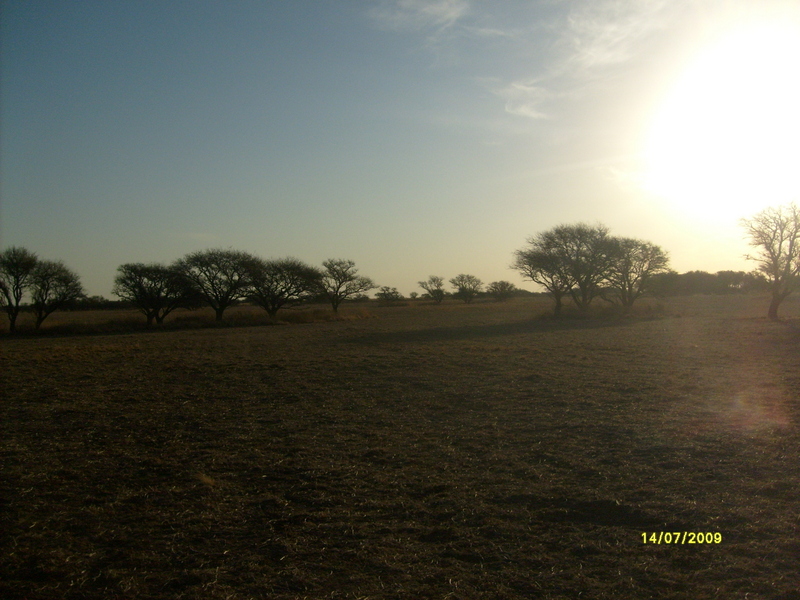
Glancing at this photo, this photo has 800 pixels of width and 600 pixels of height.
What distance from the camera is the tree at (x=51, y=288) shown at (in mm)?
39062

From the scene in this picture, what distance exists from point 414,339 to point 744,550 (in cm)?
2190

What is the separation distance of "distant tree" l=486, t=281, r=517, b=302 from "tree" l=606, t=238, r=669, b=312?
52.8 m

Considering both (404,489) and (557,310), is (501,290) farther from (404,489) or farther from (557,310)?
(404,489)

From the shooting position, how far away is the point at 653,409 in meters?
8.92

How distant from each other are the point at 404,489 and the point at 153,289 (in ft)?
148

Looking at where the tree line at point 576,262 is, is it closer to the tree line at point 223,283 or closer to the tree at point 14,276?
the tree line at point 223,283

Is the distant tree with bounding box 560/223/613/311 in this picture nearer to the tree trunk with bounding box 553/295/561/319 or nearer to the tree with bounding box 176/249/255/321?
the tree trunk with bounding box 553/295/561/319

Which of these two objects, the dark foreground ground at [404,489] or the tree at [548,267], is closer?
the dark foreground ground at [404,489]

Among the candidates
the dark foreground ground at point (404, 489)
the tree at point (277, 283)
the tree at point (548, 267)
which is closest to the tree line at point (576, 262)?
the tree at point (548, 267)

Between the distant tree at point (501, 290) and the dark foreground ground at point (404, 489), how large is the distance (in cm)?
9116

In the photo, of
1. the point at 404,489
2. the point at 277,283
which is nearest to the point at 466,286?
the point at 277,283
